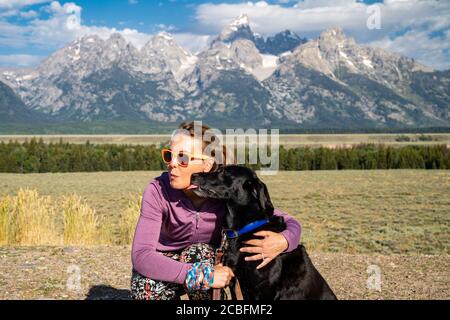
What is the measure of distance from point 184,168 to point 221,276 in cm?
83

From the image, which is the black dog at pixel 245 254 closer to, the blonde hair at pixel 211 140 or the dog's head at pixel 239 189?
the dog's head at pixel 239 189

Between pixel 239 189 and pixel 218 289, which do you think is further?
pixel 239 189

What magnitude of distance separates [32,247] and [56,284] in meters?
2.85

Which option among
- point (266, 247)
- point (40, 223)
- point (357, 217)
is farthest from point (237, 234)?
point (357, 217)

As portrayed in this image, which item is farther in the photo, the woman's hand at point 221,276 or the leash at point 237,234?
the leash at point 237,234

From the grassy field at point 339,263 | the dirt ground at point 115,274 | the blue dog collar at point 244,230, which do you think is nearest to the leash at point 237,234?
the blue dog collar at point 244,230

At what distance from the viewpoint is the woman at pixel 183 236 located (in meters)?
3.52

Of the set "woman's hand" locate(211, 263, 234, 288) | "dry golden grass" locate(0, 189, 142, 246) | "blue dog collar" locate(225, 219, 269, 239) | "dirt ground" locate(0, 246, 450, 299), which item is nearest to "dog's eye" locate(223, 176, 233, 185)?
"blue dog collar" locate(225, 219, 269, 239)

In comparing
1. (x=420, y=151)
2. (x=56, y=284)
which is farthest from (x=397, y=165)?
(x=56, y=284)

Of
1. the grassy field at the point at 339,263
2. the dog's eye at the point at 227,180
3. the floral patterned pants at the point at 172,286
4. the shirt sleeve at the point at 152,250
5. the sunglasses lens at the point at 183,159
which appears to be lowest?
the grassy field at the point at 339,263

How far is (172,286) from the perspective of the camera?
389cm

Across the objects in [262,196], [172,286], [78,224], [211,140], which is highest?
[211,140]

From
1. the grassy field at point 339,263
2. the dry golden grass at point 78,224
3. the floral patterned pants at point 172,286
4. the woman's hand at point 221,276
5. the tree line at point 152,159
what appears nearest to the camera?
the woman's hand at point 221,276

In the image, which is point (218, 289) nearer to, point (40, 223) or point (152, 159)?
point (40, 223)
